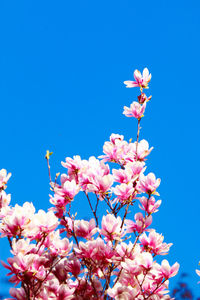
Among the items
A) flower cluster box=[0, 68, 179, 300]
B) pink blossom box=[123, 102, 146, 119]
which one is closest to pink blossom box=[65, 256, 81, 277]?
flower cluster box=[0, 68, 179, 300]

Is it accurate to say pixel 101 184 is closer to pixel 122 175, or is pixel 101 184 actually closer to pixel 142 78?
pixel 122 175

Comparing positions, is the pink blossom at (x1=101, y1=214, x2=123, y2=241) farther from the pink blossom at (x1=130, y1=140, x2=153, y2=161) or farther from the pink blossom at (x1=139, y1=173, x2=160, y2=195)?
the pink blossom at (x1=130, y1=140, x2=153, y2=161)

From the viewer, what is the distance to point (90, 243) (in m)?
1.76

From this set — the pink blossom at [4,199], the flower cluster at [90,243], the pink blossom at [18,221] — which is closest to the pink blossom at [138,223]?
the flower cluster at [90,243]

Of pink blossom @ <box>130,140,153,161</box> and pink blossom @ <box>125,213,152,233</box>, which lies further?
pink blossom @ <box>130,140,153,161</box>

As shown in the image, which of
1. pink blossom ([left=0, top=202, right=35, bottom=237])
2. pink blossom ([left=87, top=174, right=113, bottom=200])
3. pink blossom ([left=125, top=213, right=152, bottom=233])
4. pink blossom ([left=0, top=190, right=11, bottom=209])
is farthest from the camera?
pink blossom ([left=0, top=190, right=11, bottom=209])

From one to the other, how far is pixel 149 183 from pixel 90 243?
0.43 metres

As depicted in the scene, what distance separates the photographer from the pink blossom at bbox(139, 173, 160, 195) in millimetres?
1906

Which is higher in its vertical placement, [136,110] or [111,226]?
[136,110]

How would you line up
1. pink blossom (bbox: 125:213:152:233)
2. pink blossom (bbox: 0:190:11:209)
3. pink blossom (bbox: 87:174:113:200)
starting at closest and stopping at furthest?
pink blossom (bbox: 87:174:113:200) → pink blossom (bbox: 125:213:152:233) → pink blossom (bbox: 0:190:11:209)

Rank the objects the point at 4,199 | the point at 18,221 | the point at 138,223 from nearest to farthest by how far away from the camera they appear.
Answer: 1. the point at 18,221
2. the point at 138,223
3. the point at 4,199

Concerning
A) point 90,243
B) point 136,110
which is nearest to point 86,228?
point 90,243

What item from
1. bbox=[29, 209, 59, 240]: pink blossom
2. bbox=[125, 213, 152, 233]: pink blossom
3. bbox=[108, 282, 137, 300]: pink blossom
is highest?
bbox=[125, 213, 152, 233]: pink blossom

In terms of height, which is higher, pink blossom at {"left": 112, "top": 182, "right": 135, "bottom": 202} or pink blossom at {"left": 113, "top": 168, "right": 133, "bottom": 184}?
pink blossom at {"left": 113, "top": 168, "right": 133, "bottom": 184}
